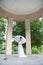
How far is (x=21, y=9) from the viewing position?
4.75 metres

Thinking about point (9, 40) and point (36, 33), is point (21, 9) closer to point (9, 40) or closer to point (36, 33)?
point (9, 40)

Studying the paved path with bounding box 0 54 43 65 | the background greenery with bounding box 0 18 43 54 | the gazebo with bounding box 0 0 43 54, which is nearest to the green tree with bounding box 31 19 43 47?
the background greenery with bounding box 0 18 43 54

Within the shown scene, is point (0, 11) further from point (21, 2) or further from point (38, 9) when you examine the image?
point (38, 9)

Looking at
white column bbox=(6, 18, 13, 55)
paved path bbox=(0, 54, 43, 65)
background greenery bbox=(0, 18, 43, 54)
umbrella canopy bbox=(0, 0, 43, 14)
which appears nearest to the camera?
paved path bbox=(0, 54, 43, 65)

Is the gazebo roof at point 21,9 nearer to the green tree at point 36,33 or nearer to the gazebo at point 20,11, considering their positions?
the gazebo at point 20,11

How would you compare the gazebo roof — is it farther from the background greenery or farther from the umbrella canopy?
the background greenery

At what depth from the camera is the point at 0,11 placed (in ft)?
15.9

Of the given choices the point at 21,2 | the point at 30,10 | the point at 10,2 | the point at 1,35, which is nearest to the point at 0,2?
the point at 10,2

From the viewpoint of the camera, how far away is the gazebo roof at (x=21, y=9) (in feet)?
14.9

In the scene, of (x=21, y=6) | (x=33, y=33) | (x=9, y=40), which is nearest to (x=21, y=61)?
(x=9, y=40)

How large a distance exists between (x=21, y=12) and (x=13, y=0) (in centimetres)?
54

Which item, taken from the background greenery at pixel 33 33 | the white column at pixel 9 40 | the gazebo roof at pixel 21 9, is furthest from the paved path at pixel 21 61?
the background greenery at pixel 33 33

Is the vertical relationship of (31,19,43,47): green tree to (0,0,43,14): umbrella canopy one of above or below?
below

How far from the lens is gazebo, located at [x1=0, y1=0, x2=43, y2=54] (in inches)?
180
